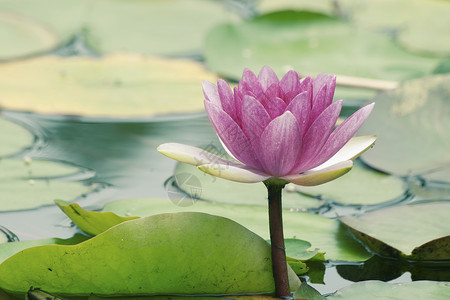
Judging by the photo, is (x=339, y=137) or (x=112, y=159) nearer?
(x=339, y=137)

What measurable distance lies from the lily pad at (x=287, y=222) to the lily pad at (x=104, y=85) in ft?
2.33

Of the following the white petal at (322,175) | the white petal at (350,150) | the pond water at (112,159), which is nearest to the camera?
the white petal at (322,175)

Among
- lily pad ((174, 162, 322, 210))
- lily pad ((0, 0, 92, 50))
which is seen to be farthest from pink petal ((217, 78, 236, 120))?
lily pad ((0, 0, 92, 50))

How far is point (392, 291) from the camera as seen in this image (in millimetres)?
971

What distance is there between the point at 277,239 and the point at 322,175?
5.3 inches

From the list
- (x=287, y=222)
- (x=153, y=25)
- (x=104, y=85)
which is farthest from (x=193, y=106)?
(x=153, y=25)

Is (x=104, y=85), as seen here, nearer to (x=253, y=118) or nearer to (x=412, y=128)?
(x=412, y=128)

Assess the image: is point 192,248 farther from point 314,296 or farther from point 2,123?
point 2,123

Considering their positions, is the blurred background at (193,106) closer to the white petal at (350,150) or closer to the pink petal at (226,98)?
the white petal at (350,150)

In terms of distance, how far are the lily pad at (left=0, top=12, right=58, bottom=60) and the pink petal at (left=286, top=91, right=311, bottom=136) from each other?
1965 millimetres

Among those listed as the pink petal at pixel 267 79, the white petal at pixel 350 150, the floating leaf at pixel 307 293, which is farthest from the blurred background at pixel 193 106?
the pink petal at pixel 267 79

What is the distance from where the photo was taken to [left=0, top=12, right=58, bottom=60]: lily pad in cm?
255

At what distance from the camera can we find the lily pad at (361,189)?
145cm

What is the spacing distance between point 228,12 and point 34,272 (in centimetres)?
254
